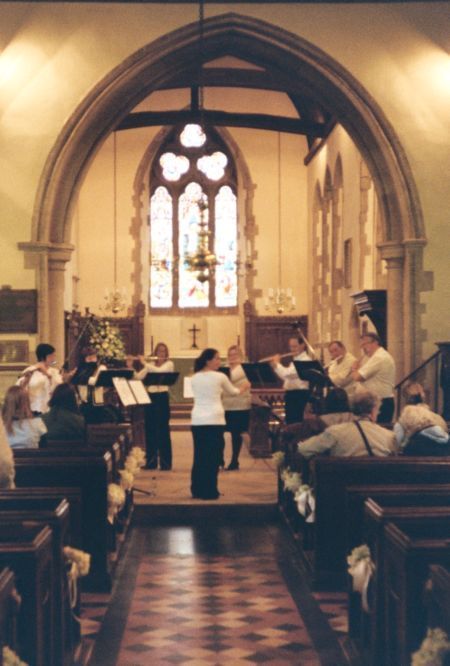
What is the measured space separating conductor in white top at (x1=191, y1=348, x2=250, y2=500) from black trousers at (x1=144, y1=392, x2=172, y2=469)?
2354mm

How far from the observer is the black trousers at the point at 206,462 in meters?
9.64

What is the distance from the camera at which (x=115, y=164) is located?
22.9 meters

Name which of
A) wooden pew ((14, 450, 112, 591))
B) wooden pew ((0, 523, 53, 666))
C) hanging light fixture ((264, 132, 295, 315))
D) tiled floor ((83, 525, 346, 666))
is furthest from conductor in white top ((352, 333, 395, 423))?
hanging light fixture ((264, 132, 295, 315))

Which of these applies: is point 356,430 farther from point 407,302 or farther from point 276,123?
point 276,123

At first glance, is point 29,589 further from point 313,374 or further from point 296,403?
point 296,403

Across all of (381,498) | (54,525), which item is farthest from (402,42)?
(54,525)

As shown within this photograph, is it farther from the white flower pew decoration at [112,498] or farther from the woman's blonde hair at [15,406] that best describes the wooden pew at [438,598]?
the woman's blonde hair at [15,406]

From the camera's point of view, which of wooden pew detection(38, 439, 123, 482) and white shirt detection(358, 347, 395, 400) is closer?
wooden pew detection(38, 439, 123, 482)

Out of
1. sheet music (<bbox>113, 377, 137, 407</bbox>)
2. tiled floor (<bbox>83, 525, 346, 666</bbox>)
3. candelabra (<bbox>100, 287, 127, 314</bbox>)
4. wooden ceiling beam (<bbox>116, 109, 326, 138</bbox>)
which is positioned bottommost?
tiled floor (<bbox>83, 525, 346, 666</bbox>)

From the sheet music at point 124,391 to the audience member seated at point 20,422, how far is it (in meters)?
1.97

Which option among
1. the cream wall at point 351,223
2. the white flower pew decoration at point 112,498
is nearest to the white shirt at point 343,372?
the white flower pew decoration at point 112,498

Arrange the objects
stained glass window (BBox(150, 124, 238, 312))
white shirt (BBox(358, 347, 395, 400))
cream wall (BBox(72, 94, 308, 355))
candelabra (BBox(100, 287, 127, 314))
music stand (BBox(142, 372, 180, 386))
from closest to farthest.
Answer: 1. white shirt (BBox(358, 347, 395, 400))
2. music stand (BBox(142, 372, 180, 386))
3. candelabra (BBox(100, 287, 127, 314))
4. cream wall (BBox(72, 94, 308, 355))
5. stained glass window (BBox(150, 124, 238, 312))

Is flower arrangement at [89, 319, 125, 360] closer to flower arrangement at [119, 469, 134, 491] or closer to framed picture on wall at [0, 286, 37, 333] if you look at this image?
framed picture on wall at [0, 286, 37, 333]

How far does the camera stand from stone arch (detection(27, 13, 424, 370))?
12484 mm
